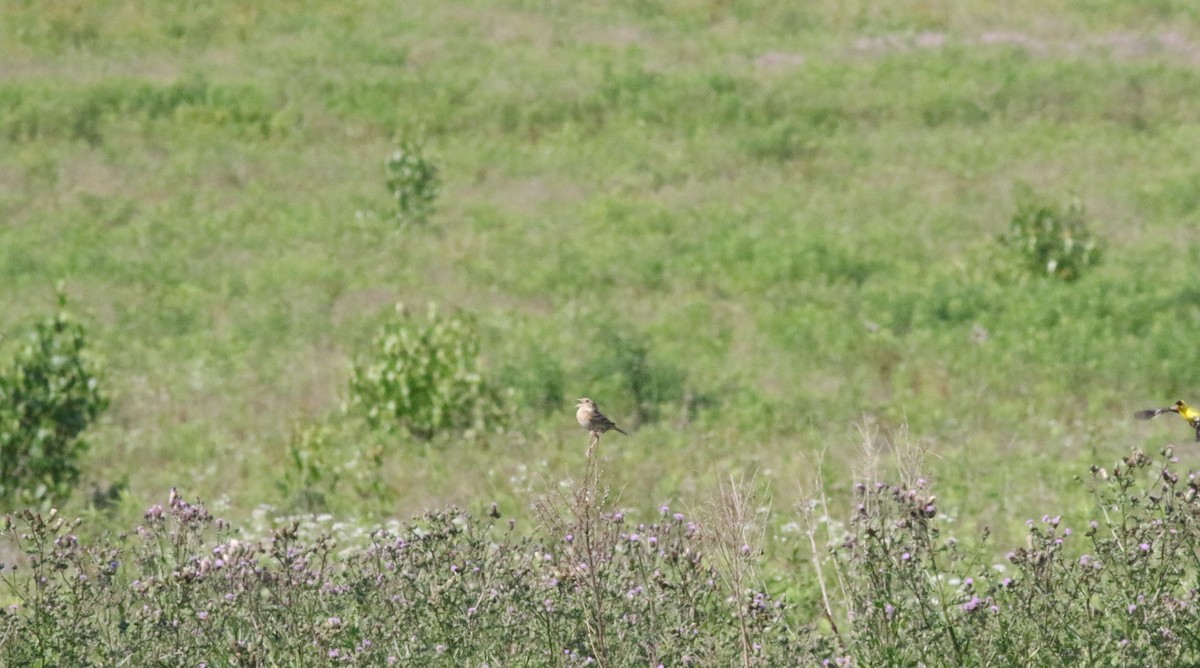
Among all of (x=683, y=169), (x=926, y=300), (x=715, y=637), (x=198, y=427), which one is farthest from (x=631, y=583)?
(x=683, y=169)

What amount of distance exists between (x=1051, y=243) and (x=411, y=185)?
9161 millimetres

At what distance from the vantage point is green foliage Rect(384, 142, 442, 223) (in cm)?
2172

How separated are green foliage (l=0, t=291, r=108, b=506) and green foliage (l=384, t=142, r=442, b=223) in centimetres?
1052

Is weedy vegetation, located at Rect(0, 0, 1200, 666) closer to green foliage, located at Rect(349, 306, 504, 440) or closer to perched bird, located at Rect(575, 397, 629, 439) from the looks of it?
green foliage, located at Rect(349, 306, 504, 440)

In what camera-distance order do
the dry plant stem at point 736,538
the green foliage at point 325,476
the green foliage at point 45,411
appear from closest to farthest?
the dry plant stem at point 736,538 < the green foliage at point 325,476 < the green foliage at point 45,411

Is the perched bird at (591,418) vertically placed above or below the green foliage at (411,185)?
above

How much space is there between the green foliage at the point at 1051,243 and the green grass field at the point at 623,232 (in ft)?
1.11

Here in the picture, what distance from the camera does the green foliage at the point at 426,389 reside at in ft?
41.0

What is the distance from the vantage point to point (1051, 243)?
17.9 metres

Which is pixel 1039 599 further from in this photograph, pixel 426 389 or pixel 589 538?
pixel 426 389

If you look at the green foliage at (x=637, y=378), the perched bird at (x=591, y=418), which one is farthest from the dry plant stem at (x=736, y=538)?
the green foliage at (x=637, y=378)

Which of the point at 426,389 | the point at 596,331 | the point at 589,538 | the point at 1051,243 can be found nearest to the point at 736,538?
the point at 589,538

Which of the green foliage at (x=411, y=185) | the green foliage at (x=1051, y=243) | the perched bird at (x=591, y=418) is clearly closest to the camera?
the perched bird at (x=591, y=418)

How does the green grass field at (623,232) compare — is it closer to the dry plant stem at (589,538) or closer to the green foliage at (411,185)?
the green foliage at (411,185)
